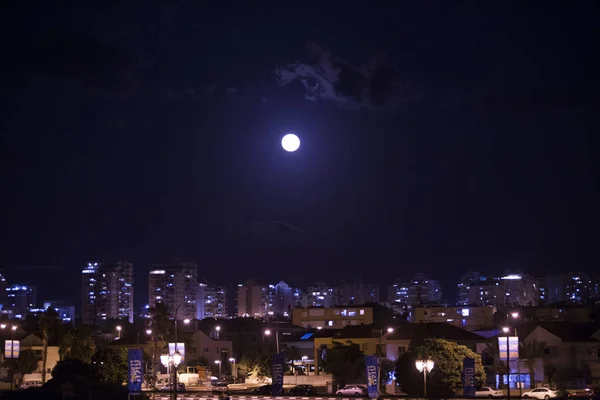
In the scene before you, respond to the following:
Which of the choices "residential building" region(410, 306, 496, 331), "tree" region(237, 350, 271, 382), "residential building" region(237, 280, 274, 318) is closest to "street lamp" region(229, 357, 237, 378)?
"tree" region(237, 350, 271, 382)

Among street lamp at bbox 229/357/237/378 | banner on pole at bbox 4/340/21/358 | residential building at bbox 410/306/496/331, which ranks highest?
residential building at bbox 410/306/496/331

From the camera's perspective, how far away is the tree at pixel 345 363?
149 ft

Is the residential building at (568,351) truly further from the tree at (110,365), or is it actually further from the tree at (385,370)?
the tree at (110,365)

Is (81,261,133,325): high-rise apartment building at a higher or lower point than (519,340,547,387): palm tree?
higher

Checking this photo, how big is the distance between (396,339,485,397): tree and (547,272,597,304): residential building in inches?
5391

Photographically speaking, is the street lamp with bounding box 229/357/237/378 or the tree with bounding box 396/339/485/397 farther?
the street lamp with bounding box 229/357/237/378

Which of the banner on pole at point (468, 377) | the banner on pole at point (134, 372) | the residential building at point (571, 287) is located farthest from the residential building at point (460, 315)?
the residential building at point (571, 287)

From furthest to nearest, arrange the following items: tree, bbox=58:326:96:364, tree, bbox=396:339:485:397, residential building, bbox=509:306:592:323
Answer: residential building, bbox=509:306:592:323 < tree, bbox=58:326:96:364 < tree, bbox=396:339:485:397

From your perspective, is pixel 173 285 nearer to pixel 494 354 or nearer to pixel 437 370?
pixel 494 354

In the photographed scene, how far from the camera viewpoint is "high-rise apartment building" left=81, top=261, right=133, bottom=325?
186000 mm

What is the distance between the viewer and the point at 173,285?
186m

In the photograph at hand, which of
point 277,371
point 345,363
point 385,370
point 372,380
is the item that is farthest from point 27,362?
point 372,380

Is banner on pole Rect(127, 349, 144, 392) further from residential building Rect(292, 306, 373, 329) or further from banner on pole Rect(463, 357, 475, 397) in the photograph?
residential building Rect(292, 306, 373, 329)

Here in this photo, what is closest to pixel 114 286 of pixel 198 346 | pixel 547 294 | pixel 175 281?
pixel 175 281
